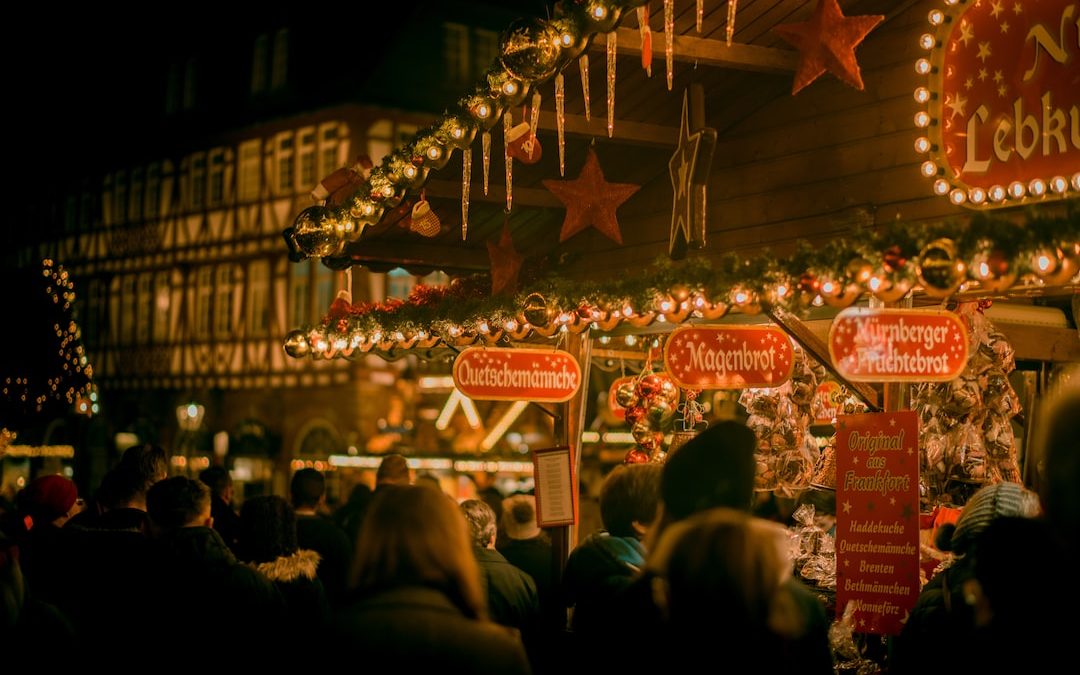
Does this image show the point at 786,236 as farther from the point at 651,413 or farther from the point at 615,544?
the point at 615,544

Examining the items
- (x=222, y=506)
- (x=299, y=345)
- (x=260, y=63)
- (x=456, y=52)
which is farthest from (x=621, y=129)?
(x=260, y=63)

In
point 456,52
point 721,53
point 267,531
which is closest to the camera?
point 267,531

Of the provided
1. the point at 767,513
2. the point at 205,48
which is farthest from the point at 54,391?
the point at 205,48

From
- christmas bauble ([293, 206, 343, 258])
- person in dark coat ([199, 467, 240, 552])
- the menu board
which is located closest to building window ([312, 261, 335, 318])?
person in dark coat ([199, 467, 240, 552])

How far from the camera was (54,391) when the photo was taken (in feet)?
53.9

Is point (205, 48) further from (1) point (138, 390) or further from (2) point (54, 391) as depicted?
(2) point (54, 391)

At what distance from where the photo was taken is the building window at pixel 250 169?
29.4 m

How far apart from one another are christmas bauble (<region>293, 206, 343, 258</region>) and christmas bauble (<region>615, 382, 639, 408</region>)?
262 centimetres

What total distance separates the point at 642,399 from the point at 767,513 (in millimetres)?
3707

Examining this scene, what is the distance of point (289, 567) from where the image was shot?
5555 mm

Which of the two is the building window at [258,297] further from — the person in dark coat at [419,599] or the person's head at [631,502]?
the person in dark coat at [419,599]

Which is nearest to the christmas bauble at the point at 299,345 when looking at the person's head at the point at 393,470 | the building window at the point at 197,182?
the person's head at the point at 393,470

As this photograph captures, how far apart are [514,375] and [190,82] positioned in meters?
28.0

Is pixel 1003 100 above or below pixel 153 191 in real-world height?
below
